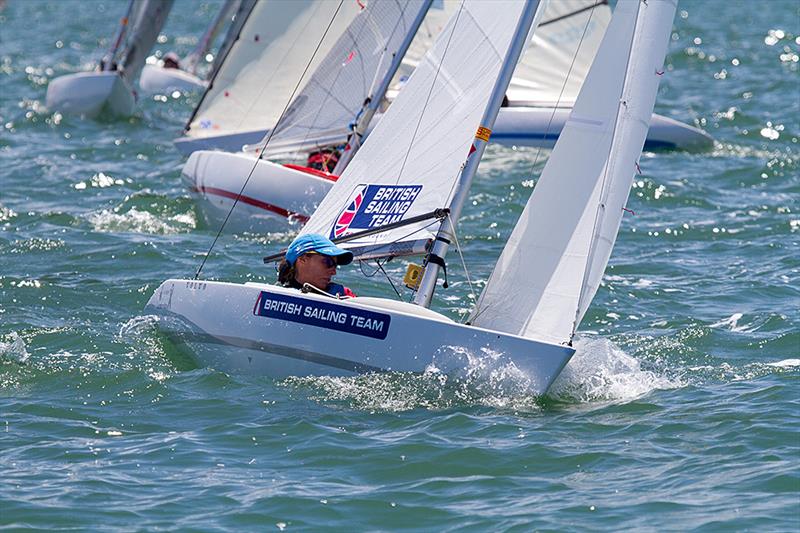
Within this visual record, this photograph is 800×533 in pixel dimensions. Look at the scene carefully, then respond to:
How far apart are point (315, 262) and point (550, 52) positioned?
35.2 ft

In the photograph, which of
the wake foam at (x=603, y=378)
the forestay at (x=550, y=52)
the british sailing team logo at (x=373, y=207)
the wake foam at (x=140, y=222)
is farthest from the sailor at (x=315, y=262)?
the forestay at (x=550, y=52)

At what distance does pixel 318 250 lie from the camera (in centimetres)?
839

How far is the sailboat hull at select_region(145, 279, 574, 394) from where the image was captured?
7656mm

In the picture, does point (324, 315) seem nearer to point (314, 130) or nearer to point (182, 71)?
point (314, 130)

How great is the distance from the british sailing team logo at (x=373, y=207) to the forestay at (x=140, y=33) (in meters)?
13.9

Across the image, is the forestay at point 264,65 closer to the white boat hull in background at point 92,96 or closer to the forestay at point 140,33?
the white boat hull in background at point 92,96

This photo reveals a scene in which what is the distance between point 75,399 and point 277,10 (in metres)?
8.87

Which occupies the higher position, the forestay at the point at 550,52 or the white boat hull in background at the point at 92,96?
the forestay at the point at 550,52

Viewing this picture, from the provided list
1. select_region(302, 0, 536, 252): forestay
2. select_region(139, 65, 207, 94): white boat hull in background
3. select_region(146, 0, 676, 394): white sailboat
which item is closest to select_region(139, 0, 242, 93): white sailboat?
select_region(139, 65, 207, 94): white boat hull in background

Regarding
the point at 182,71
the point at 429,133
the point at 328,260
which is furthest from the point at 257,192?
the point at 182,71

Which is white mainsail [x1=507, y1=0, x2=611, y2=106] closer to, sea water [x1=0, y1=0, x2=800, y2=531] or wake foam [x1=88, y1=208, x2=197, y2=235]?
sea water [x1=0, y1=0, x2=800, y2=531]

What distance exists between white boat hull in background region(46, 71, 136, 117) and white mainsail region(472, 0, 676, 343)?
1332cm

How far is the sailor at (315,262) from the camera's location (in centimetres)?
843

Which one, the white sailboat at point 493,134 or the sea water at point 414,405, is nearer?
the sea water at point 414,405
